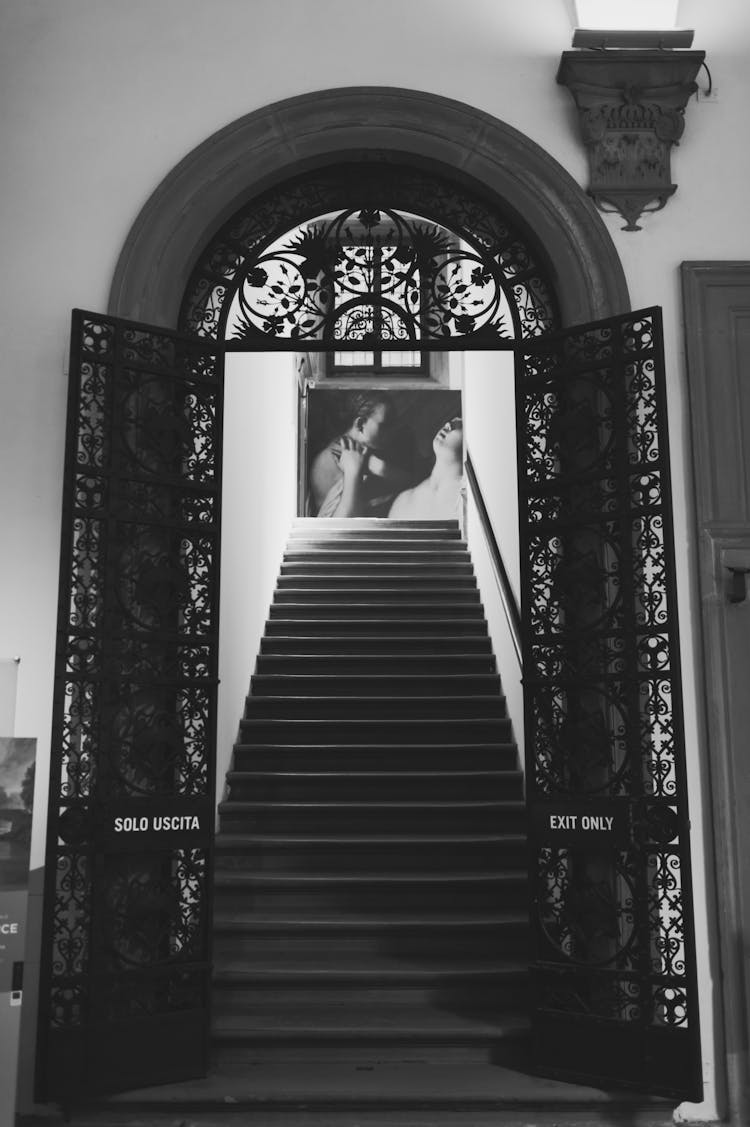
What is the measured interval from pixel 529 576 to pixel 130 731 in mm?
1661

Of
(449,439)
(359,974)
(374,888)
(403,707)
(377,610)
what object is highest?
(449,439)

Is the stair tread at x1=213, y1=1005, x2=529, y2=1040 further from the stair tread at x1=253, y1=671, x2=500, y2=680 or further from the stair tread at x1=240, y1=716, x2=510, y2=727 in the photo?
the stair tread at x1=253, y1=671, x2=500, y2=680

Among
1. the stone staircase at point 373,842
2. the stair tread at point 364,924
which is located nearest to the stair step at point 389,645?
the stone staircase at point 373,842

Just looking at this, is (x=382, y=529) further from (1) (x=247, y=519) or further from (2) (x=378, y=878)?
(2) (x=378, y=878)

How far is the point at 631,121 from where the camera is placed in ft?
16.2

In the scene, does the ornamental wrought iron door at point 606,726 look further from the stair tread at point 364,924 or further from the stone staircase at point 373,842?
the stair tread at point 364,924

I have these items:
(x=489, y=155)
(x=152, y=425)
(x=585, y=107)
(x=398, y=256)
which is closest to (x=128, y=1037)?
(x=152, y=425)

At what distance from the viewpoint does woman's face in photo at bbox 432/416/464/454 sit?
12977 millimetres

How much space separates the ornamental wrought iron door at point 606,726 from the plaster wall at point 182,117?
1.22 ft

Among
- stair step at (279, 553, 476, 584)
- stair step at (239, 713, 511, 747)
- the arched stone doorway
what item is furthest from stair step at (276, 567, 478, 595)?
the arched stone doorway

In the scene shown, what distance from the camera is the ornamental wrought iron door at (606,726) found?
4184mm

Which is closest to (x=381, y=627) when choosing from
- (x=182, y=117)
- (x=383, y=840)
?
(x=383, y=840)

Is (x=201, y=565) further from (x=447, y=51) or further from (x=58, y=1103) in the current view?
(x=447, y=51)

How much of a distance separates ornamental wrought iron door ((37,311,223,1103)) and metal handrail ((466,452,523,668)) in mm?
2488
